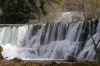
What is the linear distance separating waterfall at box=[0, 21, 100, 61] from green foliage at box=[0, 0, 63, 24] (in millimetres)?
6605

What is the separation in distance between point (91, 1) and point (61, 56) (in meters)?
12.3

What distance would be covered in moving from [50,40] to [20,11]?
11.2m

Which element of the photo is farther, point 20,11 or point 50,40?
point 20,11

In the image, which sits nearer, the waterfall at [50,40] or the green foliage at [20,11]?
the waterfall at [50,40]

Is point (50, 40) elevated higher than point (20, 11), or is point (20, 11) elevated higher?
point (20, 11)

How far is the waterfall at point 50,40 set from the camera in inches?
891

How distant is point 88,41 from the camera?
882 inches

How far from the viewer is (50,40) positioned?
26.3 meters

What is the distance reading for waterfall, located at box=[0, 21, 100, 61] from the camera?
22641 mm

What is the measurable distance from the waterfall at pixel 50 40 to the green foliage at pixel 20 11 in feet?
21.7

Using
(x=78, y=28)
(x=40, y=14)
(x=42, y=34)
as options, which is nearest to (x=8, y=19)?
(x=40, y=14)

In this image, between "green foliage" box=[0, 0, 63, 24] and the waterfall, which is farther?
"green foliage" box=[0, 0, 63, 24]

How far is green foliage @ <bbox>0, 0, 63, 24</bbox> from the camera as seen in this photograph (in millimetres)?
36375

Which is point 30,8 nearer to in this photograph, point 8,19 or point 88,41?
point 8,19
